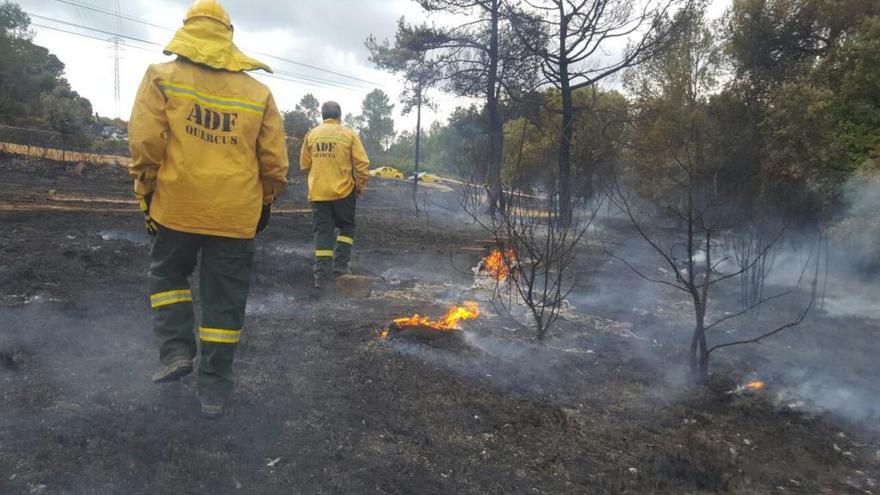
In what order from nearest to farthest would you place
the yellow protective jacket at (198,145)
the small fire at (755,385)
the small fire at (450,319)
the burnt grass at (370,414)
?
the burnt grass at (370,414)
the yellow protective jacket at (198,145)
the small fire at (755,385)
the small fire at (450,319)

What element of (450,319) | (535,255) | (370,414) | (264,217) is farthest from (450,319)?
(264,217)

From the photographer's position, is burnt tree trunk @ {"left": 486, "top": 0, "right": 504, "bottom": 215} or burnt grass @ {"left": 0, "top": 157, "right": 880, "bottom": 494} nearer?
burnt grass @ {"left": 0, "top": 157, "right": 880, "bottom": 494}

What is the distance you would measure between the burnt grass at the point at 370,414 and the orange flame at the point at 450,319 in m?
0.17

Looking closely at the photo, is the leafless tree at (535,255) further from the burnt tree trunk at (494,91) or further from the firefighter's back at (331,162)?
the burnt tree trunk at (494,91)

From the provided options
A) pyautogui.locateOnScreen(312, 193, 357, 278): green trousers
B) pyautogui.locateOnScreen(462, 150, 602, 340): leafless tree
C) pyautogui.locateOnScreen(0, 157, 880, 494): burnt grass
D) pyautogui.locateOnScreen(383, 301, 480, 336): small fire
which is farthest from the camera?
pyautogui.locateOnScreen(312, 193, 357, 278): green trousers

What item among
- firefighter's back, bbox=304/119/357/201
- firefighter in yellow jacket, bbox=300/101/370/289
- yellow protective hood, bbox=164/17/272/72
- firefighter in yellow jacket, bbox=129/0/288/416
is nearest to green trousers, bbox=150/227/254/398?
firefighter in yellow jacket, bbox=129/0/288/416

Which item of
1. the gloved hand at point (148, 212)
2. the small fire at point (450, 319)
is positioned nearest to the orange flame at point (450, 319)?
the small fire at point (450, 319)

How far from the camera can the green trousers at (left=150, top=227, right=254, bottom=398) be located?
2621 mm

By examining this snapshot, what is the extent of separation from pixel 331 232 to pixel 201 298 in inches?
113

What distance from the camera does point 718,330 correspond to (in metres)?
5.34

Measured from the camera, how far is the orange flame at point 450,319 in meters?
4.13

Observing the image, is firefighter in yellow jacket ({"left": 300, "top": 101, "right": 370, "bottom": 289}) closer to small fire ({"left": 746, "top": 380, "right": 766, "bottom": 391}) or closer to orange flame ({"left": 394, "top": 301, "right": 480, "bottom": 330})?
orange flame ({"left": 394, "top": 301, "right": 480, "bottom": 330})

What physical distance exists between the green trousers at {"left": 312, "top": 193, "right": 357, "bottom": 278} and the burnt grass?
679 mm

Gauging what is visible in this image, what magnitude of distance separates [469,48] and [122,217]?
11.2 m
